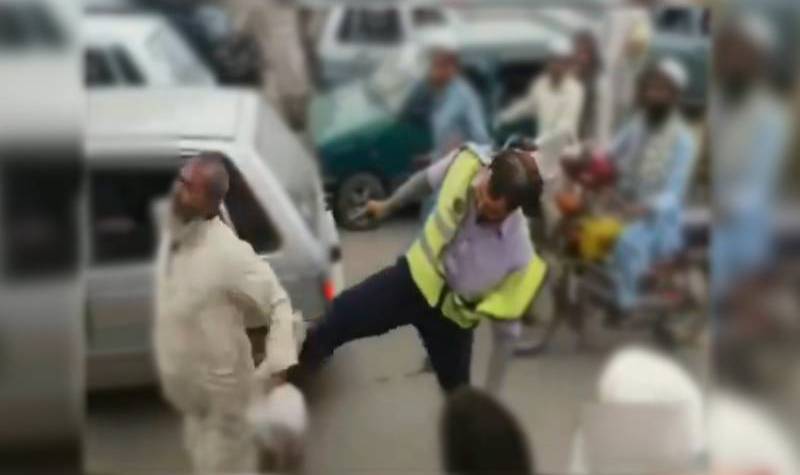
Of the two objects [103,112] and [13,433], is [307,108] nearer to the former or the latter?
[103,112]

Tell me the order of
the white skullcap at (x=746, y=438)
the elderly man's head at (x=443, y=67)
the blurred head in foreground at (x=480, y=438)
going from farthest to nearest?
the white skullcap at (x=746, y=438) < the elderly man's head at (x=443, y=67) < the blurred head in foreground at (x=480, y=438)

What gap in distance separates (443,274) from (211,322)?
507mm

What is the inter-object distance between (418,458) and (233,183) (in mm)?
719

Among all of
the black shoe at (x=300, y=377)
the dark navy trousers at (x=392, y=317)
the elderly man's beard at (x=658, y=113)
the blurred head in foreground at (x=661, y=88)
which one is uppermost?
the blurred head in foreground at (x=661, y=88)

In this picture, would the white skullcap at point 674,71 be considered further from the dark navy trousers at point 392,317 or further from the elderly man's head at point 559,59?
the dark navy trousers at point 392,317

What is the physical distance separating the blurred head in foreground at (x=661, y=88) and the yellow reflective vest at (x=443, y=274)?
1.28ft

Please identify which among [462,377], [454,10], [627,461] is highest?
[454,10]

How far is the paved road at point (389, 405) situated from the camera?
9.56 feet

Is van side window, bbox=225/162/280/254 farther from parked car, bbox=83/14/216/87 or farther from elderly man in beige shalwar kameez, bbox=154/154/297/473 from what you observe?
parked car, bbox=83/14/216/87

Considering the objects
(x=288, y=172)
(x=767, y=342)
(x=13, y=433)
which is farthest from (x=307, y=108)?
(x=767, y=342)

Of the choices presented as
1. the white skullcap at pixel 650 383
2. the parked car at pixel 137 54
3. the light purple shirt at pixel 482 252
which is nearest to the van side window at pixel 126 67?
the parked car at pixel 137 54

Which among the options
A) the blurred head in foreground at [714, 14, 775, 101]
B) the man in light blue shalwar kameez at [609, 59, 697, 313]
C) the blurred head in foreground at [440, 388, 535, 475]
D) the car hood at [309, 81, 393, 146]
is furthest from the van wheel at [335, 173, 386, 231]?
the blurred head in foreground at [714, 14, 775, 101]

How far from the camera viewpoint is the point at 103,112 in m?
2.85

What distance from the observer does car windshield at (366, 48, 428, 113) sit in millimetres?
2904
